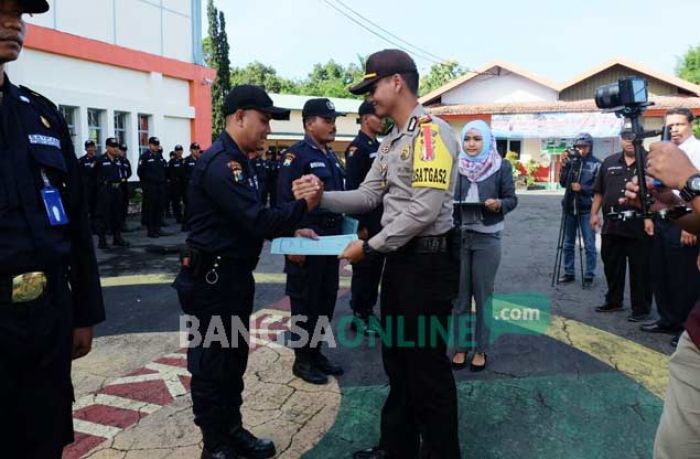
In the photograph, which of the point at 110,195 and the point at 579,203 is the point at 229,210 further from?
the point at 110,195

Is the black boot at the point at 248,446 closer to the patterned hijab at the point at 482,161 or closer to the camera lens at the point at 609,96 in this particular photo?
the patterned hijab at the point at 482,161

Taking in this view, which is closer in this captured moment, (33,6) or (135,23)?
(33,6)

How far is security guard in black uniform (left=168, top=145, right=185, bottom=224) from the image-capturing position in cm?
1348

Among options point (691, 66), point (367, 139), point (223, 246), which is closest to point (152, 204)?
point (367, 139)

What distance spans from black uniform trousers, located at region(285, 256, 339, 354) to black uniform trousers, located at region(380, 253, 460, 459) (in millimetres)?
1288

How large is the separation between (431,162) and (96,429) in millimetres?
2472

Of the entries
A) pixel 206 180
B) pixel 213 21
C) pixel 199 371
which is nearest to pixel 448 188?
pixel 206 180

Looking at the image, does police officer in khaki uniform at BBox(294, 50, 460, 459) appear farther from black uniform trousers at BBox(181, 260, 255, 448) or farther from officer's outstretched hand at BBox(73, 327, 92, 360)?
officer's outstretched hand at BBox(73, 327, 92, 360)

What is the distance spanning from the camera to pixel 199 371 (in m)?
2.77

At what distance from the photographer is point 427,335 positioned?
2.62 meters

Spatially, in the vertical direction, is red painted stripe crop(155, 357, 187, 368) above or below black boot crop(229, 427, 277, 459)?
above

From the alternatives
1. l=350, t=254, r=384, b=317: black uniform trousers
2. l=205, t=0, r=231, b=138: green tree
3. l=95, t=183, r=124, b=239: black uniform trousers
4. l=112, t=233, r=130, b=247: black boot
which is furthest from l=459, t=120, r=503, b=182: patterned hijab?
l=205, t=0, r=231, b=138: green tree

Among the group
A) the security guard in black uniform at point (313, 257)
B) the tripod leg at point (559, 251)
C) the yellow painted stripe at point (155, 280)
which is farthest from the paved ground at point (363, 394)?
the tripod leg at point (559, 251)

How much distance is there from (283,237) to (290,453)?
119 centimetres
